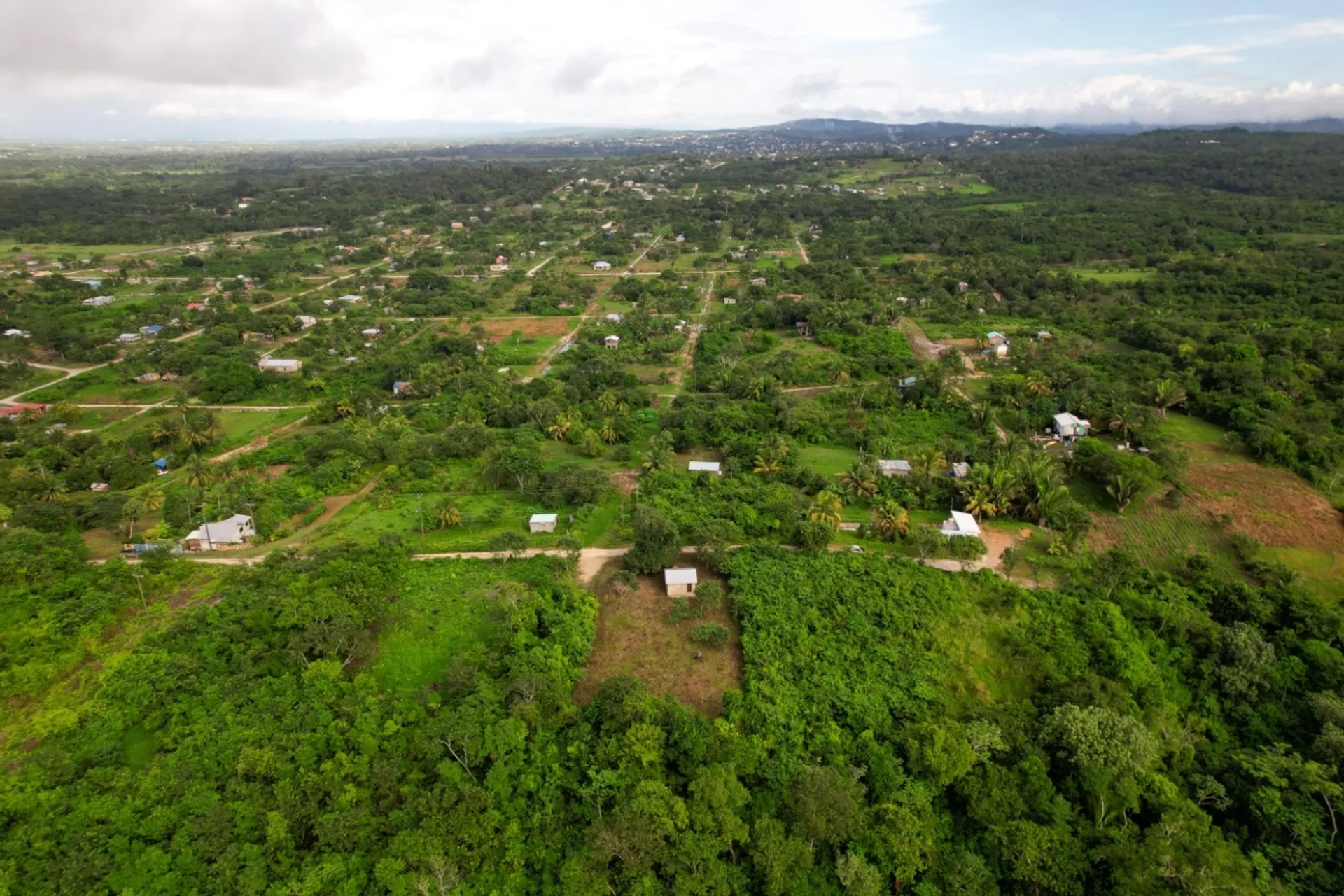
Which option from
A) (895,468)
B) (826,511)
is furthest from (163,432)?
(895,468)

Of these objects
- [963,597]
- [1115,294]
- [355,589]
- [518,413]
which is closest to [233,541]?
[355,589]

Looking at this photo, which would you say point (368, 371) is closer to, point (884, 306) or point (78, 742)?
point (78, 742)

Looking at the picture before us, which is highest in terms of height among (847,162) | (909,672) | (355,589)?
(847,162)

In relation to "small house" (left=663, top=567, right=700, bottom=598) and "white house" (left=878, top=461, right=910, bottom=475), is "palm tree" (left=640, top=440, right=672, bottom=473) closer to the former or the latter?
"small house" (left=663, top=567, right=700, bottom=598)

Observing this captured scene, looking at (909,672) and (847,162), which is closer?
(909,672)

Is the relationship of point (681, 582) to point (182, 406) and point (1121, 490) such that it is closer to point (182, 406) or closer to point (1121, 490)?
point (1121, 490)

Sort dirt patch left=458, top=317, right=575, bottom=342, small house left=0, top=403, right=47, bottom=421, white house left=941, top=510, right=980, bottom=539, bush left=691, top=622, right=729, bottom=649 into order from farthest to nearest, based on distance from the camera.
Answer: dirt patch left=458, top=317, right=575, bottom=342 → small house left=0, top=403, right=47, bottom=421 → white house left=941, top=510, right=980, bottom=539 → bush left=691, top=622, right=729, bottom=649

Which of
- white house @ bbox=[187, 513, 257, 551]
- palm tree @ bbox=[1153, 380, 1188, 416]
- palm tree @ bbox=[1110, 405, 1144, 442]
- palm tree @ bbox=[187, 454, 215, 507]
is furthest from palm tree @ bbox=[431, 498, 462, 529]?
palm tree @ bbox=[1153, 380, 1188, 416]
